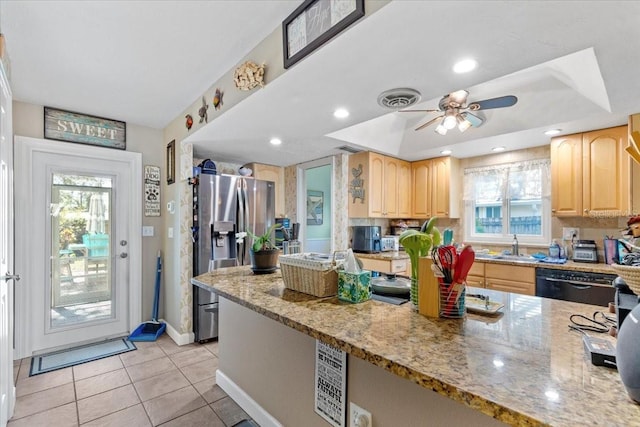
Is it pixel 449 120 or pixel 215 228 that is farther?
pixel 215 228

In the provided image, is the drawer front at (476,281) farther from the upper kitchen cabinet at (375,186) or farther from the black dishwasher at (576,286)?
the upper kitchen cabinet at (375,186)

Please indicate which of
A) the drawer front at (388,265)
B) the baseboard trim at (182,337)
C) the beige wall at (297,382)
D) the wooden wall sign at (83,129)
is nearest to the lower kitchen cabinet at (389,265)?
the drawer front at (388,265)

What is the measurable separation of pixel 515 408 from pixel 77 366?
3.42 m

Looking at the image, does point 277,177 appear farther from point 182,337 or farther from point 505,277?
point 505,277

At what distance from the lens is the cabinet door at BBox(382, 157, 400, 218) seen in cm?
402

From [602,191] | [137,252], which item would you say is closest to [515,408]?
[602,191]

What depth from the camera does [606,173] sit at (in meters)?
2.92

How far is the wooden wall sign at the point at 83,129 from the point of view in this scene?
2.97 m

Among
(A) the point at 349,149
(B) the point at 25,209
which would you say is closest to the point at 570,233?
(A) the point at 349,149

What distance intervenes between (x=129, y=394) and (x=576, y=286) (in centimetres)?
389

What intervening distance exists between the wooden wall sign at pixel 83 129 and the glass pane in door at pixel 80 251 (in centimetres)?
38

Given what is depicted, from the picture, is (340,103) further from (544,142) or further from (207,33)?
(544,142)

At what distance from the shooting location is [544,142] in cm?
347

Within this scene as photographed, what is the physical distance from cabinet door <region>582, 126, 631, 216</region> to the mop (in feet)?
15.2
